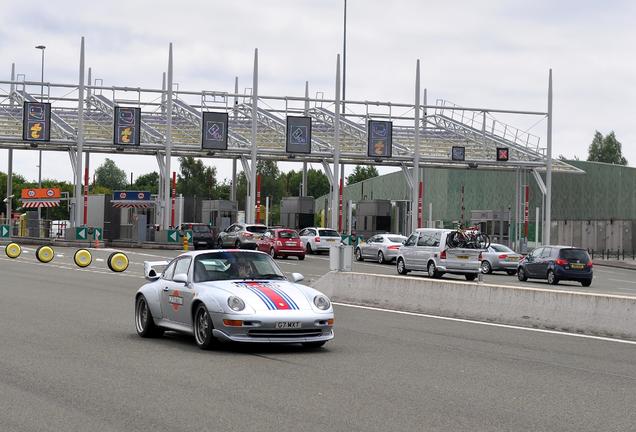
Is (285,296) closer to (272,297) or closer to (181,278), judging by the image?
(272,297)

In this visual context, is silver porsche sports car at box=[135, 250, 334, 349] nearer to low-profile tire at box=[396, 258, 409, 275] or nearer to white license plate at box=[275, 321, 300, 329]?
white license plate at box=[275, 321, 300, 329]

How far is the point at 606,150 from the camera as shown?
134250mm

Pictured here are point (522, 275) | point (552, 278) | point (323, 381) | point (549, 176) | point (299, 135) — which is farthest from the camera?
point (549, 176)

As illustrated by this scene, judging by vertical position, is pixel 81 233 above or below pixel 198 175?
below

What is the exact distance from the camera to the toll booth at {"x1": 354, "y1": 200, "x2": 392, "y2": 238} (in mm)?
67250

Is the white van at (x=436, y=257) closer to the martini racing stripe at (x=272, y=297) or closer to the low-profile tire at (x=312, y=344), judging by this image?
the low-profile tire at (x=312, y=344)

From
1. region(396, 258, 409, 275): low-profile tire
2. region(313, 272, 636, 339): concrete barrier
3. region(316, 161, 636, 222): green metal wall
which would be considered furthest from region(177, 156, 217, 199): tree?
region(313, 272, 636, 339): concrete barrier

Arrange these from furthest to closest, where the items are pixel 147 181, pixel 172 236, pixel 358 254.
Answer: pixel 147 181
pixel 172 236
pixel 358 254


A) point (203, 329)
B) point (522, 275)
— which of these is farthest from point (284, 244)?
point (203, 329)

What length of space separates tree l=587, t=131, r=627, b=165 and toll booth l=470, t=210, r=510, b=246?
2518 inches

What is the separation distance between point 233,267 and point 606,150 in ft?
411

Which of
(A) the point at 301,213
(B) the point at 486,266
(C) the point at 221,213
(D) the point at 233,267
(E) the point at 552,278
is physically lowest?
(E) the point at 552,278

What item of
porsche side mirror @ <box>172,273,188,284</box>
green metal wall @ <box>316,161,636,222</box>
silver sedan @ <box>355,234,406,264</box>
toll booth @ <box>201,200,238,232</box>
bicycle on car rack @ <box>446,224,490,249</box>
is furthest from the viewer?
green metal wall @ <box>316,161,636,222</box>

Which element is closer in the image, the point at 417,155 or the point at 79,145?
the point at 79,145
